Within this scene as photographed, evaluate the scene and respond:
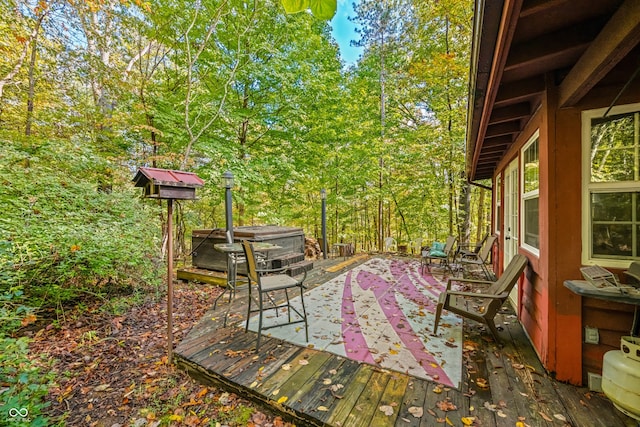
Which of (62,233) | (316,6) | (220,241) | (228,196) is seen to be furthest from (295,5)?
(220,241)

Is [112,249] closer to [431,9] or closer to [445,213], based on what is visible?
[445,213]

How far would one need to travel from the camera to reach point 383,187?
944 centimetres

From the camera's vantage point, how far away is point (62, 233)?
329cm

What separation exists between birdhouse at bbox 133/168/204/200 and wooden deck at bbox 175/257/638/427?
5.45 feet

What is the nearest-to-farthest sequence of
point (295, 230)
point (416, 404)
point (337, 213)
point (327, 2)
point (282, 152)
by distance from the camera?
1. point (327, 2)
2. point (416, 404)
3. point (295, 230)
4. point (282, 152)
5. point (337, 213)

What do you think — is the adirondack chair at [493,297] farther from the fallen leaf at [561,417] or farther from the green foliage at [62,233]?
the green foliage at [62,233]

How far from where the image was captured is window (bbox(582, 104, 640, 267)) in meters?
1.87

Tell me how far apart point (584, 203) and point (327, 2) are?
2.47 meters

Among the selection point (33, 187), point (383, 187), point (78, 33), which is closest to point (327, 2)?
point (33, 187)

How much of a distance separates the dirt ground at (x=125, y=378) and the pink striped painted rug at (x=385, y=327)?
3.03ft

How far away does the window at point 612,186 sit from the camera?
187 cm

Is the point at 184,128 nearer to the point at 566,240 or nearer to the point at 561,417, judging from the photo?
the point at 566,240

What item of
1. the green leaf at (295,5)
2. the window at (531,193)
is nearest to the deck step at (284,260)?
the window at (531,193)

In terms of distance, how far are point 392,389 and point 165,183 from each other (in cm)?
278
